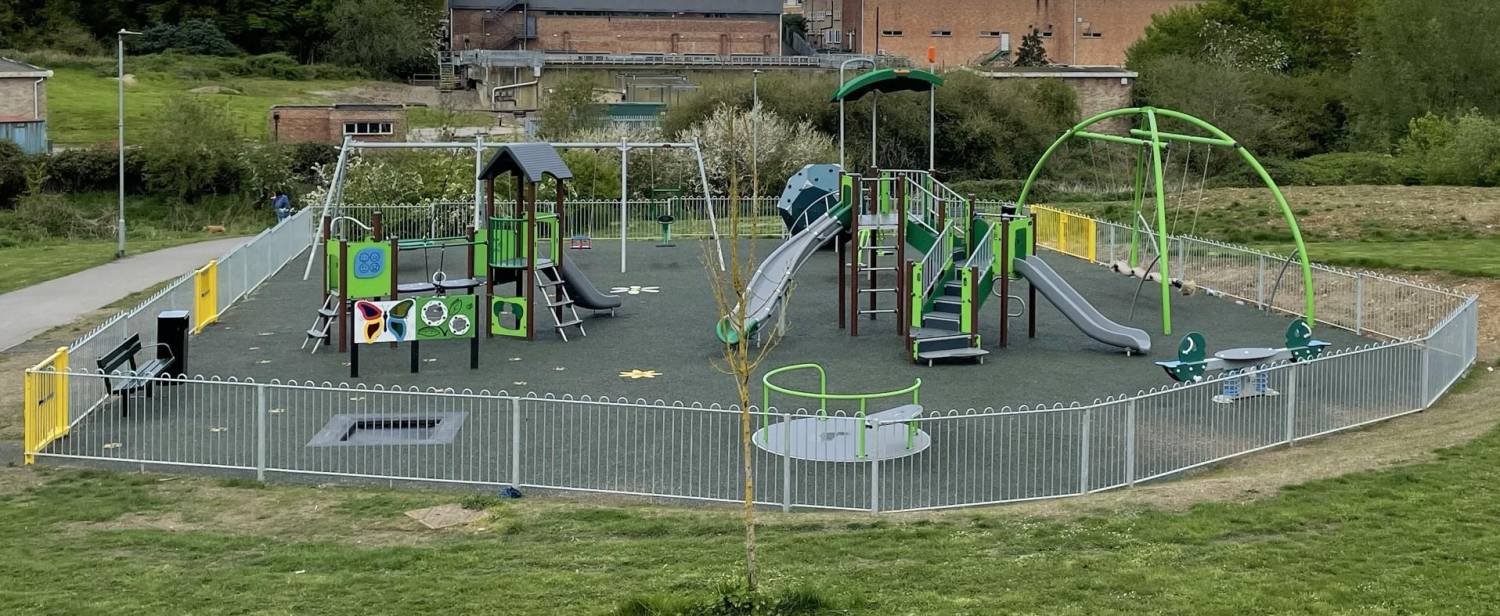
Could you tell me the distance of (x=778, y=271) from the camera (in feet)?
88.1

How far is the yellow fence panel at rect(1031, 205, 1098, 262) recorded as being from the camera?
35.9 meters

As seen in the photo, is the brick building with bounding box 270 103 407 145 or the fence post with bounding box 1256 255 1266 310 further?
the brick building with bounding box 270 103 407 145

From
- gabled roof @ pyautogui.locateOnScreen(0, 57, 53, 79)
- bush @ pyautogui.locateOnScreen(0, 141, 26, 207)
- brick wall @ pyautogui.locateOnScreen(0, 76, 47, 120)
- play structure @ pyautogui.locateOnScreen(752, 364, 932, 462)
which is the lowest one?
play structure @ pyautogui.locateOnScreen(752, 364, 932, 462)

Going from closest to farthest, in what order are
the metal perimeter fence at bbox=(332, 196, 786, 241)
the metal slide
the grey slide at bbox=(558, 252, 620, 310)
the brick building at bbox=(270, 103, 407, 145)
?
the metal slide < the grey slide at bbox=(558, 252, 620, 310) < the metal perimeter fence at bbox=(332, 196, 786, 241) < the brick building at bbox=(270, 103, 407, 145)

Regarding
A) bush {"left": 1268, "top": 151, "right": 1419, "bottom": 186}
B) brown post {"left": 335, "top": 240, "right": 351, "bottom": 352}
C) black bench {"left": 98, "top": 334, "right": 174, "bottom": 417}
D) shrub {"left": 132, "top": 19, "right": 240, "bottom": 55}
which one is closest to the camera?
black bench {"left": 98, "top": 334, "right": 174, "bottom": 417}

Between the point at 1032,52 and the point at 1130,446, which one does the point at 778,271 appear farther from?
the point at 1032,52

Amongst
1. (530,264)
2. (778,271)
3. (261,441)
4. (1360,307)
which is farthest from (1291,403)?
(530,264)

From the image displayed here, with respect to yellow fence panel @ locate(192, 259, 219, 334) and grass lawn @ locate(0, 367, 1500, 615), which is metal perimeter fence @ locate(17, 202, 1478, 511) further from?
yellow fence panel @ locate(192, 259, 219, 334)

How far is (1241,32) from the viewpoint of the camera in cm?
8125

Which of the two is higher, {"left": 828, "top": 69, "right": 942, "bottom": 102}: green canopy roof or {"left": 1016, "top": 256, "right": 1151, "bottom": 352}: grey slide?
{"left": 828, "top": 69, "right": 942, "bottom": 102}: green canopy roof

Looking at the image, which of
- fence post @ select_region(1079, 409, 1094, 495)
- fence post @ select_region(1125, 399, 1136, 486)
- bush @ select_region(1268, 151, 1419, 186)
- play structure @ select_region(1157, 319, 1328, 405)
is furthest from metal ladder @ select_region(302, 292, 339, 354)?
bush @ select_region(1268, 151, 1419, 186)

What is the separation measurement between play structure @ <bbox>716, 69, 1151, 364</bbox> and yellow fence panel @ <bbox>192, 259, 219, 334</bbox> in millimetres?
8428

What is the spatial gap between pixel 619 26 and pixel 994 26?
22459 mm

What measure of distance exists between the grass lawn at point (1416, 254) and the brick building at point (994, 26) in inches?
2189
